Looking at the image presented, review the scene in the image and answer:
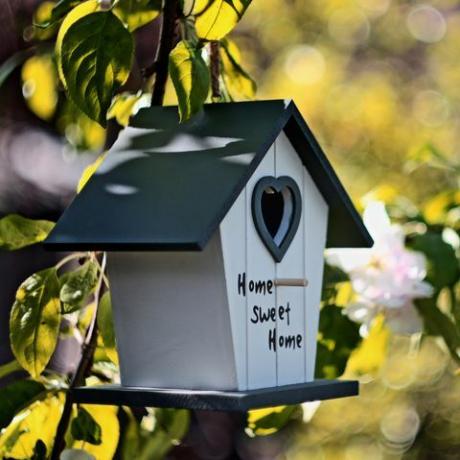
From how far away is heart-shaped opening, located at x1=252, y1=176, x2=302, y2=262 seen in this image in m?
1.30

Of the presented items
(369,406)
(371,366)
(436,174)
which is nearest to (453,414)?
(369,406)

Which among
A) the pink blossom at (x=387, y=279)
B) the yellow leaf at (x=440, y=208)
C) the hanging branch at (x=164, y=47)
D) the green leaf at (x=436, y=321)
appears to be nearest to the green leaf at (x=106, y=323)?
the hanging branch at (x=164, y=47)

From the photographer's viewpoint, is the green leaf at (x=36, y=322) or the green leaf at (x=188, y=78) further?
the green leaf at (x=36, y=322)

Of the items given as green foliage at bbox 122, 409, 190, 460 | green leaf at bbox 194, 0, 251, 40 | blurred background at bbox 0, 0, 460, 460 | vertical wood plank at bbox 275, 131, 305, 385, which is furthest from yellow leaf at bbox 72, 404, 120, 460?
blurred background at bbox 0, 0, 460, 460

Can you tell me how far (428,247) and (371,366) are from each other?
20 cm

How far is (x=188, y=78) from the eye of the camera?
3.94 feet

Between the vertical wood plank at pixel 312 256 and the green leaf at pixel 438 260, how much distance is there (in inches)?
16.7

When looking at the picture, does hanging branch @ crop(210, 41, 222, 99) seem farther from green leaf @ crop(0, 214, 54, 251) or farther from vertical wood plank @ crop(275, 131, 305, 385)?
green leaf @ crop(0, 214, 54, 251)

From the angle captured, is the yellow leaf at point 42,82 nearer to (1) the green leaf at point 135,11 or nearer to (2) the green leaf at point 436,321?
(1) the green leaf at point 135,11

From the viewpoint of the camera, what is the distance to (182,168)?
4.12ft

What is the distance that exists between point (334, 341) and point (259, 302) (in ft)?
1.47

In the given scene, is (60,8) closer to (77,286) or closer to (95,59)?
(95,59)

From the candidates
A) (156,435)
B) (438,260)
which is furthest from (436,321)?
(156,435)

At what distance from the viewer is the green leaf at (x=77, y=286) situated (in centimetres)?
133
